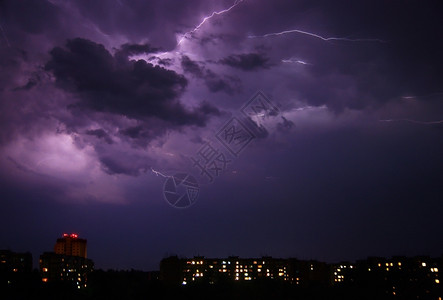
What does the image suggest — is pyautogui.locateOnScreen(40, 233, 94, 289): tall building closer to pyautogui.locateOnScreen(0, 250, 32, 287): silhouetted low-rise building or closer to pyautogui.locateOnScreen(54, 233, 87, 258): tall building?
pyautogui.locateOnScreen(0, 250, 32, 287): silhouetted low-rise building

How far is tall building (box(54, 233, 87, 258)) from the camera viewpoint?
3588 inches

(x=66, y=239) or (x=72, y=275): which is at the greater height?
(x=66, y=239)

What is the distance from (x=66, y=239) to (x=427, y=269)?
2808 inches

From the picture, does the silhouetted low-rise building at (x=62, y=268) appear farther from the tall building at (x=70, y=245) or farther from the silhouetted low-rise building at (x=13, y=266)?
the tall building at (x=70, y=245)

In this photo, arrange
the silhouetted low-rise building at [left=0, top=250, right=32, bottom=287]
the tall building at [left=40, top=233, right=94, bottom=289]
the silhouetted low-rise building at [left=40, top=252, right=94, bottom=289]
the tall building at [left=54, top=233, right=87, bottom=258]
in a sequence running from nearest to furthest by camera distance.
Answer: the silhouetted low-rise building at [left=0, top=250, right=32, bottom=287], the tall building at [left=40, top=233, right=94, bottom=289], the silhouetted low-rise building at [left=40, top=252, right=94, bottom=289], the tall building at [left=54, top=233, right=87, bottom=258]

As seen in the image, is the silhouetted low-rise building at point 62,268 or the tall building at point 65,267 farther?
the silhouetted low-rise building at point 62,268

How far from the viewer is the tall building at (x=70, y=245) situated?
91131 mm

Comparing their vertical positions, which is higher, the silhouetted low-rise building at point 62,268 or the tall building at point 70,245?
the tall building at point 70,245

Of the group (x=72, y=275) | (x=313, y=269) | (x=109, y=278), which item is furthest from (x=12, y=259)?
(x=313, y=269)

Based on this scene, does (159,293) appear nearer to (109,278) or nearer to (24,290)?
(24,290)

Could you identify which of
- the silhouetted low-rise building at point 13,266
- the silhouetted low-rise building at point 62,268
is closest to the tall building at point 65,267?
the silhouetted low-rise building at point 62,268

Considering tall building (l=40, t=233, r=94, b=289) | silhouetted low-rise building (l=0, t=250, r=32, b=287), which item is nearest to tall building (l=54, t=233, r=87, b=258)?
tall building (l=40, t=233, r=94, b=289)

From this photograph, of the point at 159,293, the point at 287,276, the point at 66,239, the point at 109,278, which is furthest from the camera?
the point at 66,239

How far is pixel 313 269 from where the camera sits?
256 feet
